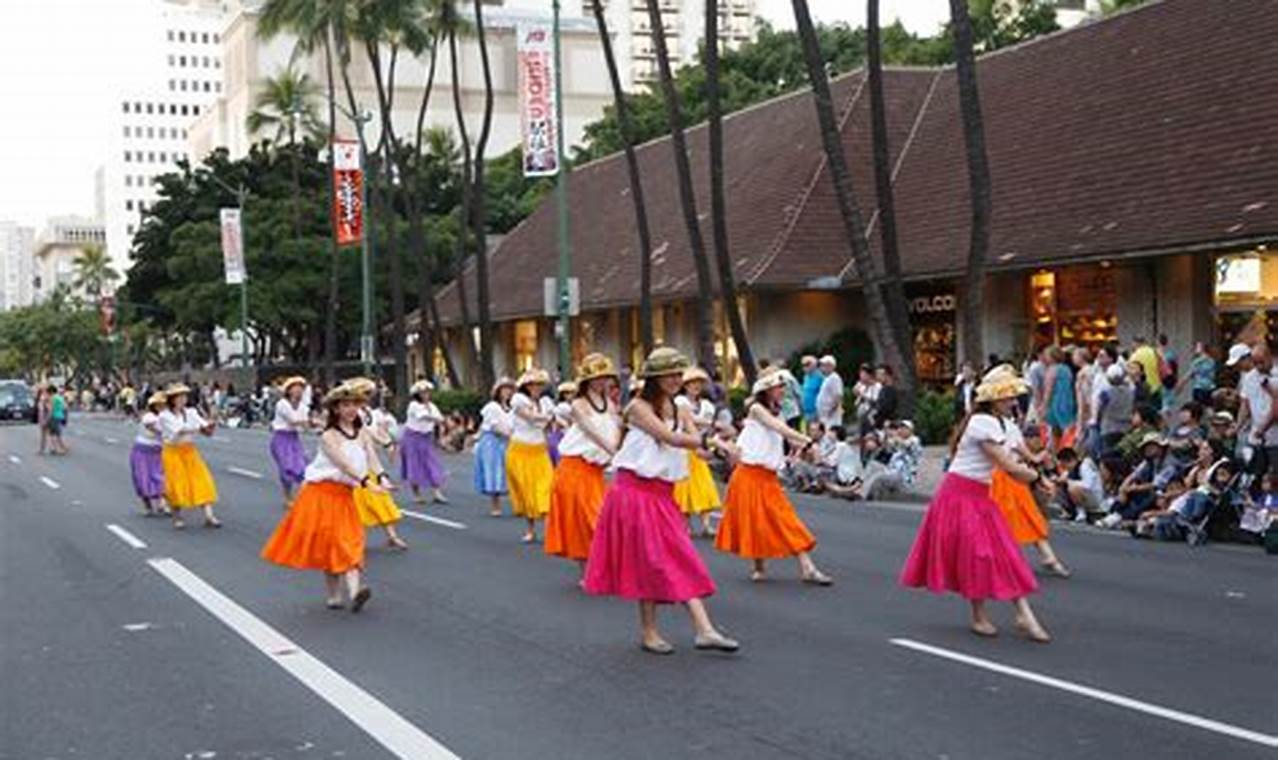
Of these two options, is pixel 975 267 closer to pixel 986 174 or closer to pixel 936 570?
pixel 986 174

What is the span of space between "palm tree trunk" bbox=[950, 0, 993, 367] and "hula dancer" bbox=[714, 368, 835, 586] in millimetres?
10706

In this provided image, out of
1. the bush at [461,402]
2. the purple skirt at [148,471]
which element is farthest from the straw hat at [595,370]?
the bush at [461,402]

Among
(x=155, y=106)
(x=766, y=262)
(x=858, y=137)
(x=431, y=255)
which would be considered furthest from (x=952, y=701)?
(x=155, y=106)

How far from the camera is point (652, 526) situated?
942cm

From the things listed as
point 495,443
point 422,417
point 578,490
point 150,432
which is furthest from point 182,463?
point 578,490

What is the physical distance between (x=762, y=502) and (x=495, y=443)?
6374 mm

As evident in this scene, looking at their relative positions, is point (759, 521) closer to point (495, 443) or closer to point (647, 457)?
point (647, 457)

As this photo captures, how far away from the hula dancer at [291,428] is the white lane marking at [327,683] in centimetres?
485

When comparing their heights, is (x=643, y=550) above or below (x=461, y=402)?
below

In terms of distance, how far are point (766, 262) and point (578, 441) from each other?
2185 cm

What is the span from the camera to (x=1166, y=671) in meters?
8.92

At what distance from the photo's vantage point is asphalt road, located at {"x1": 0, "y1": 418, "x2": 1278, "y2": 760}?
7.46 metres

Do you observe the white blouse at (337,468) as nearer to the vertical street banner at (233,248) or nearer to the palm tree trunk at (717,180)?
the palm tree trunk at (717,180)

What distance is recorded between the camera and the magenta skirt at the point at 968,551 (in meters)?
9.77
